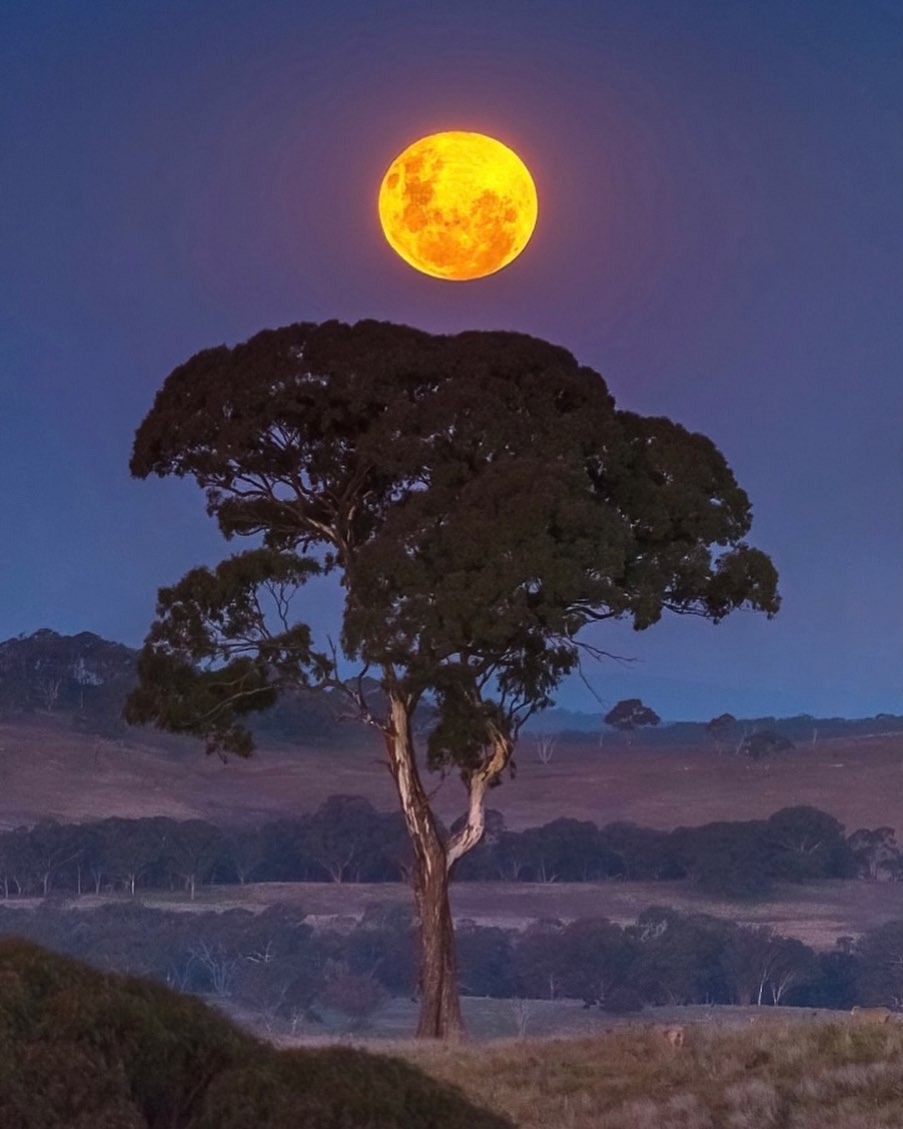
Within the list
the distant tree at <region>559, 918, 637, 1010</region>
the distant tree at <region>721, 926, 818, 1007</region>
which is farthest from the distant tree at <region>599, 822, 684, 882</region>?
the distant tree at <region>559, 918, 637, 1010</region>

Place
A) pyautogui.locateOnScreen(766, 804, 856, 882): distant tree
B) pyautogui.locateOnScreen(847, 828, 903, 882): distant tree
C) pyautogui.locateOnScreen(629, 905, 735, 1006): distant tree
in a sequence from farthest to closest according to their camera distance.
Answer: pyautogui.locateOnScreen(847, 828, 903, 882): distant tree → pyautogui.locateOnScreen(766, 804, 856, 882): distant tree → pyautogui.locateOnScreen(629, 905, 735, 1006): distant tree

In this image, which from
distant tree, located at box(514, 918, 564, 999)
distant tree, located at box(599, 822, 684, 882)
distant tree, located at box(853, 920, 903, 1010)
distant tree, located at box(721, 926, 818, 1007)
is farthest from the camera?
distant tree, located at box(599, 822, 684, 882)

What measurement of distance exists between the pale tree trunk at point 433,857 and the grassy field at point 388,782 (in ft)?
124

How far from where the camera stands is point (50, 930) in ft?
176

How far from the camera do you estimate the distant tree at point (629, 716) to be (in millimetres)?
68812

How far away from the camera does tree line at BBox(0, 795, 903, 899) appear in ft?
191

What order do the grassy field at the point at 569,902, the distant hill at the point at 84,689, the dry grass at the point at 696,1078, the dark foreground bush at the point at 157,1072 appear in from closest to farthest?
the dark foreground bush at the point at 157,1072, the dry grass at the point at 696,1078, the grassy field at the point at 569,902, the distant hill at the point at 84,689

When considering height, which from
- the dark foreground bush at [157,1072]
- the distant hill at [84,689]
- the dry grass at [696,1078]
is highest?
the distant hill at [84,689]

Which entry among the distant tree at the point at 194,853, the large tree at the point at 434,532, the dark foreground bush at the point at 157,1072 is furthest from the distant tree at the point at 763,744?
the dark foreground bush at the point at 157,1072

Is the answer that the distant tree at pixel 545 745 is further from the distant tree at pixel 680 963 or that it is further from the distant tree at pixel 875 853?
the distant tree at pixel 680 963

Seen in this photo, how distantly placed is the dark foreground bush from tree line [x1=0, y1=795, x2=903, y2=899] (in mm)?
51815

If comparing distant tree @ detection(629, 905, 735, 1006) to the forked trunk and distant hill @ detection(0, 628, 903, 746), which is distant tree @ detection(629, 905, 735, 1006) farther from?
the forked trunk

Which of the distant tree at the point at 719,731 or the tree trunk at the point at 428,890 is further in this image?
the distant tree at the point at 719,731

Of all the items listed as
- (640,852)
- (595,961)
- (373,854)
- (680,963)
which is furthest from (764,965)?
(373,854)
